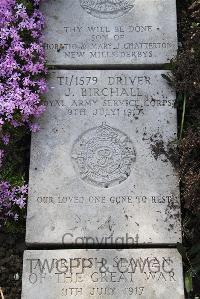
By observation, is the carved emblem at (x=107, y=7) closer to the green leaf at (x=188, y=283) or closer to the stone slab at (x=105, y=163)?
the stone slab at (x=105, y=163)

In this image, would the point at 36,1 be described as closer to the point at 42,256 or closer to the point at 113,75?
the point at 113,75

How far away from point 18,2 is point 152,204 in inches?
77.7

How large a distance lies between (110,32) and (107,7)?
0.26 metres

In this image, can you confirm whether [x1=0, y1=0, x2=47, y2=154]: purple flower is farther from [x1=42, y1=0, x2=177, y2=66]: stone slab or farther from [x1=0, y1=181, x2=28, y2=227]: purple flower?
[x1=0, y1=181, x2=28, y2=227]: purple flower

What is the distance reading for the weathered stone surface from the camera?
3.62m

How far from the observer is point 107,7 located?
4.57 meters

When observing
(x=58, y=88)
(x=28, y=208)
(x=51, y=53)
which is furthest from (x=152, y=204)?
(x=51, y=53)

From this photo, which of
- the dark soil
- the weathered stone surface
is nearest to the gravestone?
the weathered stone surface

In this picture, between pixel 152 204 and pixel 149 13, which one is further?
pixel 149 13

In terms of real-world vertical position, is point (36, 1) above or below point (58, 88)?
above

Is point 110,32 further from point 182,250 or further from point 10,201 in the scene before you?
point 182,250

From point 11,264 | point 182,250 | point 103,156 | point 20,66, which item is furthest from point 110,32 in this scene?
point 11,264

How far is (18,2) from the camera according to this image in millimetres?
4422

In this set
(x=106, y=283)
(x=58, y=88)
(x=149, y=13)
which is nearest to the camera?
(x=106, y=283)
